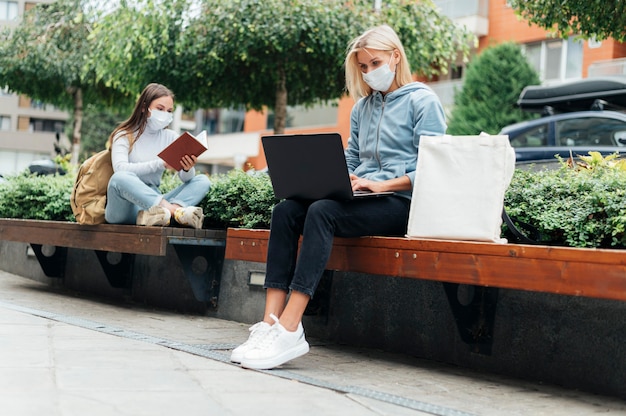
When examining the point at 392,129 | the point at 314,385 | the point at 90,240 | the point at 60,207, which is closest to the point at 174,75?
the point at 60,207

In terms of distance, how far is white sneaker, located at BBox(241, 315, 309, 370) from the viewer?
4.33 metres

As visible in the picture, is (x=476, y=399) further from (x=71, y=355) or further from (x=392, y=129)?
(x=71, y=355)

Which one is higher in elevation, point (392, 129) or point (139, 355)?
point (392, 129)

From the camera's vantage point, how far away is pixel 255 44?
537 inches

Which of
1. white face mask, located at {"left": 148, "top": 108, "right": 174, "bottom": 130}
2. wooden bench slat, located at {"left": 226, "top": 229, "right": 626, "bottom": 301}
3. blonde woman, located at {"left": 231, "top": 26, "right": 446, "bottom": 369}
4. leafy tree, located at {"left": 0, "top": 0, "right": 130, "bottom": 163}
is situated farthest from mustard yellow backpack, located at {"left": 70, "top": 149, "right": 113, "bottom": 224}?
leafy tree, located at {"left": 0, "top": 0, "right": 130, "bottom": 163}

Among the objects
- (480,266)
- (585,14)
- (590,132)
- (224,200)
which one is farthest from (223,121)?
(480,266)

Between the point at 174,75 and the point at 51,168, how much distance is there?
3.37 m

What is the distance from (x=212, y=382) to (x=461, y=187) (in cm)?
141

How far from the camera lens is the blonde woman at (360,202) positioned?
442 centimetres

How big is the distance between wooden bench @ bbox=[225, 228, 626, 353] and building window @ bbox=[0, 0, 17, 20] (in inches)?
2796

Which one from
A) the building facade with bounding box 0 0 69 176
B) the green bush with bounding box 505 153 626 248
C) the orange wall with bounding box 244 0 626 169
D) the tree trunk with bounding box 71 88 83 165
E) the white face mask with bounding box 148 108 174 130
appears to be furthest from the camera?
the building facade with bounding box 0 0 69 176

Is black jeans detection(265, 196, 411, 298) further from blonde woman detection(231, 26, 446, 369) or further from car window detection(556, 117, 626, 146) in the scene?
car window detection(556, 117, 626, 146)

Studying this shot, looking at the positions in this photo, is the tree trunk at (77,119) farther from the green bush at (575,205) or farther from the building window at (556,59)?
the green bush at (575,205)

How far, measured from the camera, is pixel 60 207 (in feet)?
26.0
